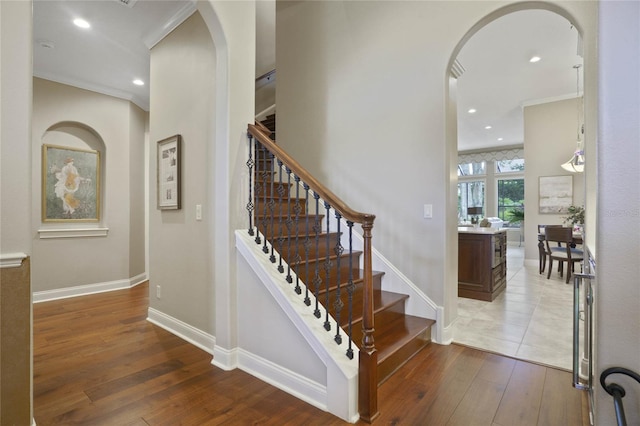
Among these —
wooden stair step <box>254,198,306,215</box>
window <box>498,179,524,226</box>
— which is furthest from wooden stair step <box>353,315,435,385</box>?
window <box>498,179,524,226</box>

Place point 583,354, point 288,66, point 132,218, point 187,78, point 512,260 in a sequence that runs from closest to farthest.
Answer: point 583,354
point 187,78
point 288,66
point 132,218
point 512,260

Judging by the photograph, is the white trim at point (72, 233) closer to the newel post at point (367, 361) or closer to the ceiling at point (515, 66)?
the newel post at point (367, 361)

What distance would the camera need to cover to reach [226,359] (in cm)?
236

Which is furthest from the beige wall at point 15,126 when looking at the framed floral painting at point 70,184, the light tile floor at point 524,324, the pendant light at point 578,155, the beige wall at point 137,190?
the pendant light at point 578,155

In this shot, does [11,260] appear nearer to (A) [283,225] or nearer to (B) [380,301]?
(A) [283,225]

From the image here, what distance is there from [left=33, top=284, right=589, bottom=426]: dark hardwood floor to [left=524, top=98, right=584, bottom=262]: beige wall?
5.60 metres

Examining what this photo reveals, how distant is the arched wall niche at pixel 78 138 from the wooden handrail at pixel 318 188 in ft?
12.2

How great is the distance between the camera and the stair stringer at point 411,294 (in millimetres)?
2803

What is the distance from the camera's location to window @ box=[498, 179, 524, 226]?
36.2 feet

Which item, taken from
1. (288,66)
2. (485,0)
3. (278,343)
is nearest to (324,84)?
(288,66)

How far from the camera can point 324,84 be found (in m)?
3.67

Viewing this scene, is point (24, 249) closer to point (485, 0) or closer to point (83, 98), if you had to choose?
point (485, 0)

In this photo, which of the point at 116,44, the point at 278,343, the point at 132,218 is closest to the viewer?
the point at 278,343

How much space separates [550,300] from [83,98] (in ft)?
23.3
